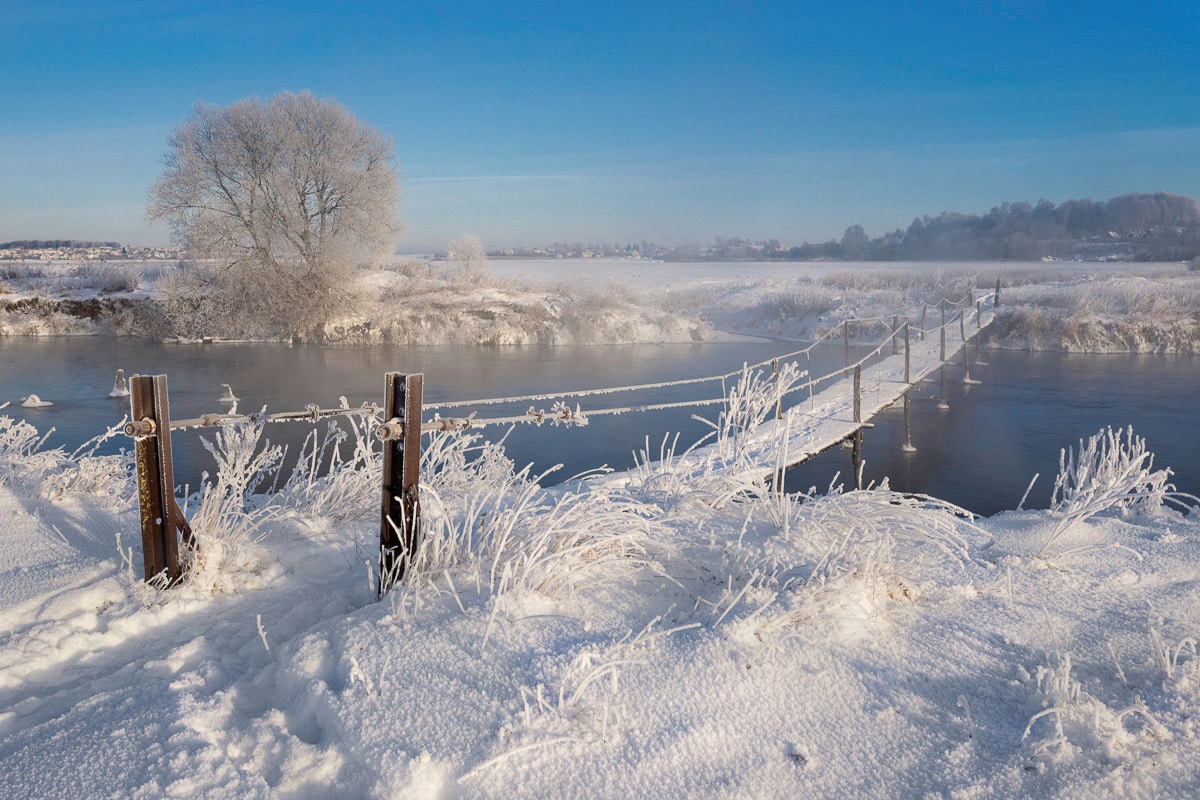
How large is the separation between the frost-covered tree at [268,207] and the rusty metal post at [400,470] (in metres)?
20.6

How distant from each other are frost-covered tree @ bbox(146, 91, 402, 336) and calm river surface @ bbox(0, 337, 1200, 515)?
2004 mm

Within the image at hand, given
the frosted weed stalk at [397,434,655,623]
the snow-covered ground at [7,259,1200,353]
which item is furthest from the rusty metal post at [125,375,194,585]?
the snow-covered ground at [7,259,1200,353]

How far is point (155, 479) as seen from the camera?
106 inches

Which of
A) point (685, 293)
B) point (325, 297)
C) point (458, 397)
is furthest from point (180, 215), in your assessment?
point (685, 293)

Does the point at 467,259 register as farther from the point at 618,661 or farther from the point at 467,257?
the point at 618,661

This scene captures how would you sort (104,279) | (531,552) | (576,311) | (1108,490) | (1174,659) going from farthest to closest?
(104,279) → (576,311) → (1108,490) → (531,552) → (1174,659)

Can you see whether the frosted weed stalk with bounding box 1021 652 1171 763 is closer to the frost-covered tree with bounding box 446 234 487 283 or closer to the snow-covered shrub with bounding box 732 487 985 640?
the snow-covered shrub with bounding box 732 487 985 640

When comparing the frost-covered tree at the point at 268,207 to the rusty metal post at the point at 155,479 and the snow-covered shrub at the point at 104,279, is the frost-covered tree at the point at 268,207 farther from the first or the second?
the rusty metal post at the point at 155,479

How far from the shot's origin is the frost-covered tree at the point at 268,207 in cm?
2148

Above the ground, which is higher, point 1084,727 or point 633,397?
point 1084,727

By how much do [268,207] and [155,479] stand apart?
71.0 feet

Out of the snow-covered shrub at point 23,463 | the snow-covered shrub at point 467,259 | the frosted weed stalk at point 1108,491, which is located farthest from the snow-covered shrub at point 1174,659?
the snow-covered shrub at point 467,259

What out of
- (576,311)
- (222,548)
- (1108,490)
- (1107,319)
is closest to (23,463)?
(222,548)

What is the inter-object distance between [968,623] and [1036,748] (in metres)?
0.69
